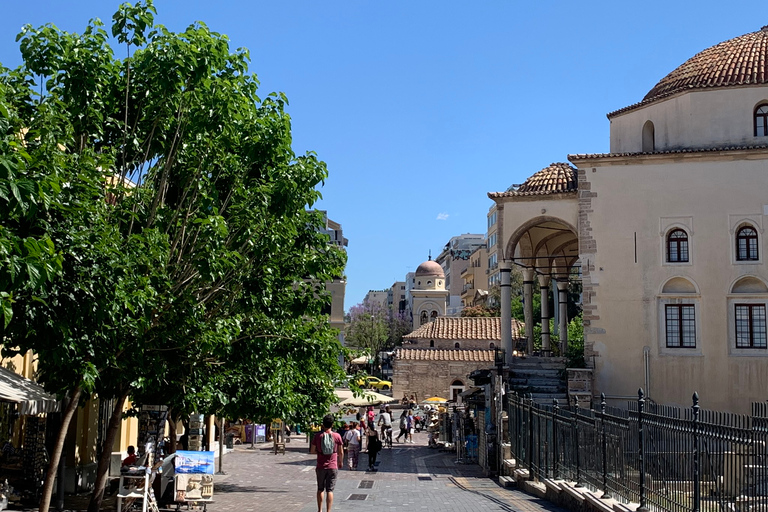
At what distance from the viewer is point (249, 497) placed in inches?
697

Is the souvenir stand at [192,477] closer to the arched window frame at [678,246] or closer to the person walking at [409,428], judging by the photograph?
the arched window frame at [678,246]

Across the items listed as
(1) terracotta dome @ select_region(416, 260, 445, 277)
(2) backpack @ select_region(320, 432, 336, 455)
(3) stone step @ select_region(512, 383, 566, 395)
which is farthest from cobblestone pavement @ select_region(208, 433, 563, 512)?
(1) terracotta dome @ select_region(416, 260, 445, 277)

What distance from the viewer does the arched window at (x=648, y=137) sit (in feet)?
102

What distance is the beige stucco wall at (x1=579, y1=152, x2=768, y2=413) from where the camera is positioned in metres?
27.9

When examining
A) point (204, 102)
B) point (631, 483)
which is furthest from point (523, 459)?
point (204, 102)

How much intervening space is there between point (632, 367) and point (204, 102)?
2056 cm

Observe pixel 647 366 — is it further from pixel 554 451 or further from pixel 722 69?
pixel 554 451

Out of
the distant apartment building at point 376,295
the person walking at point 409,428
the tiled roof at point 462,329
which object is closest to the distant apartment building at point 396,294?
the distant apartment building at point 376,295

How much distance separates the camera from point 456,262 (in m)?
125

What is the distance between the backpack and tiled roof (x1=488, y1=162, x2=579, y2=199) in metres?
20.1

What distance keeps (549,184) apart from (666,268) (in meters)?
5.33

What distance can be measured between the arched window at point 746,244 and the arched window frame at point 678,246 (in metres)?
1.61

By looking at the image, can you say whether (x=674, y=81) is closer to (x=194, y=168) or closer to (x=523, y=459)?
(x=523, y=459)

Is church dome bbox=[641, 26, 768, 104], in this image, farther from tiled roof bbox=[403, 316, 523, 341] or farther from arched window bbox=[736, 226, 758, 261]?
tiled roof bbox=[403, 316, 523, 341]
